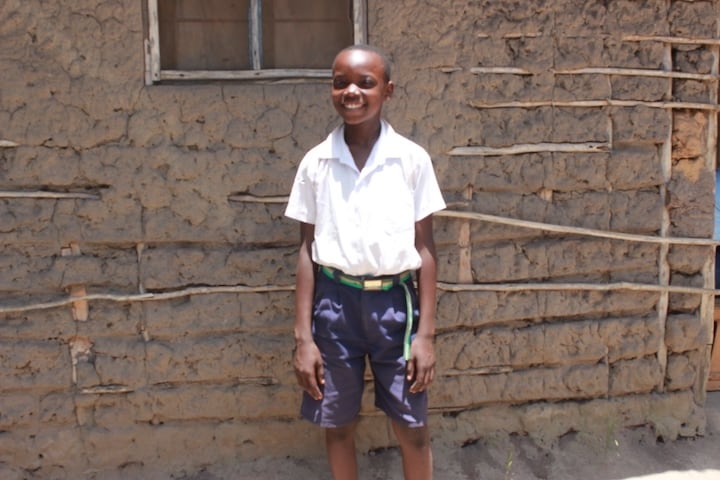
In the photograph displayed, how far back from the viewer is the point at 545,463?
3299mm

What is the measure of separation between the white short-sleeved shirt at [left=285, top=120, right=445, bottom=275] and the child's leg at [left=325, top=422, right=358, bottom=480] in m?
0.57

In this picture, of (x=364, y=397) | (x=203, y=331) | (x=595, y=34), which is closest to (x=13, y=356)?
(x=203, y=331)

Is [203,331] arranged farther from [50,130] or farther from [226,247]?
[50,130]

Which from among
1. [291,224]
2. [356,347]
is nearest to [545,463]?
[356,347]

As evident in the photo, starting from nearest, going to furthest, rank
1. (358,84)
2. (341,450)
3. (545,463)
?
(358,84) < (341,450) < (545,463)

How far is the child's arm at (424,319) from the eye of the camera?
2.48 metres

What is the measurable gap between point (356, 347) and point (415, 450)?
0.41 meters

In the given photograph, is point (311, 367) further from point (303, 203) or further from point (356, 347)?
point (303, 203)

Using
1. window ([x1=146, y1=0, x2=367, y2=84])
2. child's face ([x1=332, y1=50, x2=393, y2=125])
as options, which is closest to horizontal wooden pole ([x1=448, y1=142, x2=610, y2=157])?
window ([x1=146, y1=0, x2=367, y2=84])

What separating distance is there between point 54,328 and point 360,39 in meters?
1.65

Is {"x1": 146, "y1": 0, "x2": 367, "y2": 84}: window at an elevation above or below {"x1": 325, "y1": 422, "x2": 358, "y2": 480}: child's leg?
above

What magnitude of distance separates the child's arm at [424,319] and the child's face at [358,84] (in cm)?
41

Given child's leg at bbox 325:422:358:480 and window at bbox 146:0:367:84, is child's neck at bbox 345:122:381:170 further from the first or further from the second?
child's leg at bbox 325:422:358:480

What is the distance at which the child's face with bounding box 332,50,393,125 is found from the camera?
2.39 meters
